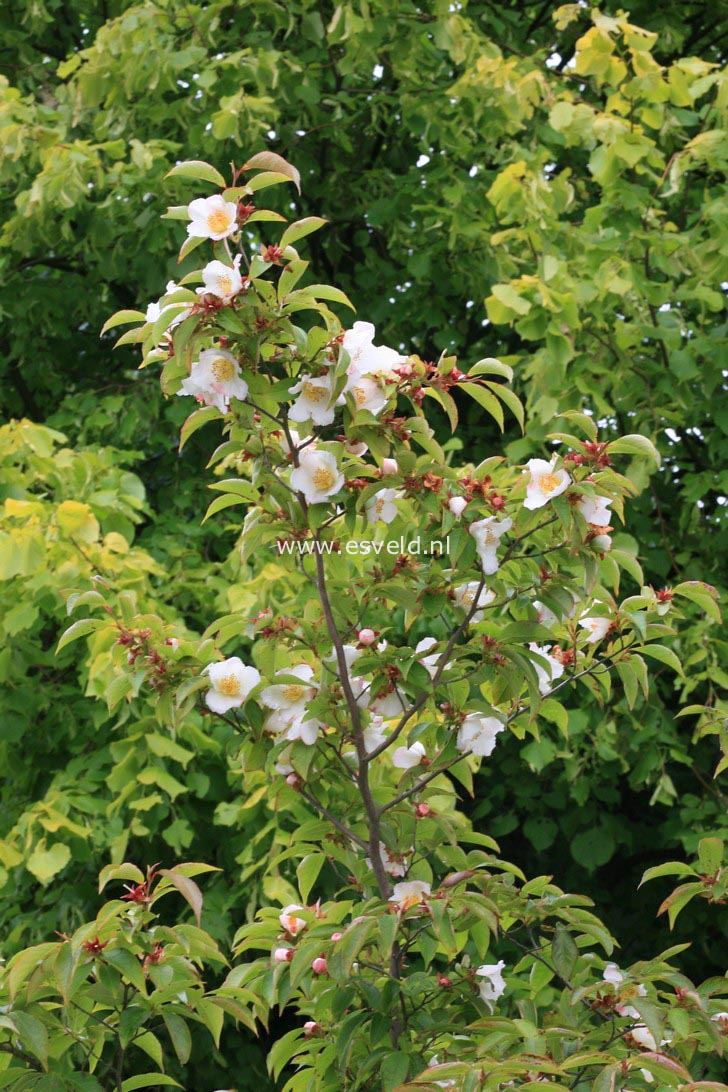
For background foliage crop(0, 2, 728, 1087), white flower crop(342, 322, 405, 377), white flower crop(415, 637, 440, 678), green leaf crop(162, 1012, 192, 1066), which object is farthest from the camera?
background foliage crop(0, 2, 728, 1087)

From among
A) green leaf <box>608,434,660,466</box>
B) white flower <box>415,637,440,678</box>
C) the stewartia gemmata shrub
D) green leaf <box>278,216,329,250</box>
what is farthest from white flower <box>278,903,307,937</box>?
green leaf <box>278,216,329,250</box>

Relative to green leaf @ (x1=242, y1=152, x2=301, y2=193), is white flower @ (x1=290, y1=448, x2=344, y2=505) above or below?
below

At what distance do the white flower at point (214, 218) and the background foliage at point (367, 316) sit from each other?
1.53 metres

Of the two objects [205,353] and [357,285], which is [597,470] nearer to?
[205,353]

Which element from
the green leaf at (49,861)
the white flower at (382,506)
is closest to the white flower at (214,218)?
the white flower at (382,506)

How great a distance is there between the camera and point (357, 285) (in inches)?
189

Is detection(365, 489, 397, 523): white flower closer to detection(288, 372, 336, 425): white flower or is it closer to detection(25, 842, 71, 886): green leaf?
detection(288, 372, 336, 425): white flower

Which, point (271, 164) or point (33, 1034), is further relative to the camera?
point (271, 164)

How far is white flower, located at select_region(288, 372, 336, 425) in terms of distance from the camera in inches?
67.4

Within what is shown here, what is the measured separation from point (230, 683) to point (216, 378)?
0.46m

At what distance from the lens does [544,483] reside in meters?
1.70

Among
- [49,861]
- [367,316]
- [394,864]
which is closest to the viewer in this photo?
[394,864]

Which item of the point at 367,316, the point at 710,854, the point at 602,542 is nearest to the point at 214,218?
the point at 602,542

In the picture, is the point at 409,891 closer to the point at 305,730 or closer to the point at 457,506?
the point at 305,730
